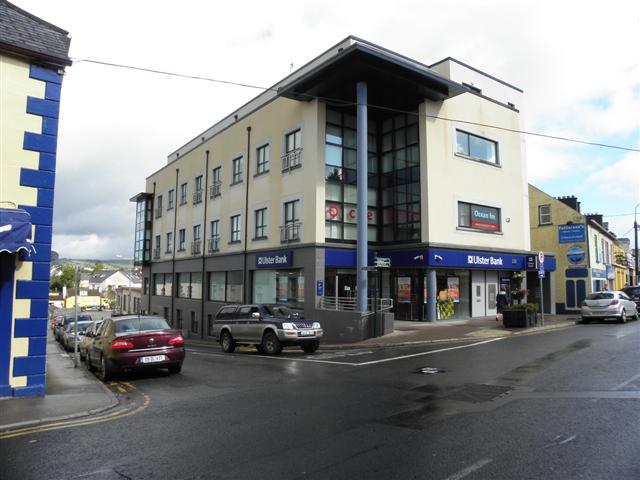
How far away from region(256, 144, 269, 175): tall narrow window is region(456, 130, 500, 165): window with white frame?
11.1m

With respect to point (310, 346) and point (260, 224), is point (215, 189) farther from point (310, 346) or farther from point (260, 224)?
point (310, 346)

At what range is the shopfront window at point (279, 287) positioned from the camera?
24.7 metres

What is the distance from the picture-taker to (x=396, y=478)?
453 centimetres

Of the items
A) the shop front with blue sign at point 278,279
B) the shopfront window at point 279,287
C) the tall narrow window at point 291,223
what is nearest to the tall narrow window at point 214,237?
the shop front with blue sign at point 278,279

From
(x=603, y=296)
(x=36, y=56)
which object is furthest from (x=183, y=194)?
(x=36, y=56)

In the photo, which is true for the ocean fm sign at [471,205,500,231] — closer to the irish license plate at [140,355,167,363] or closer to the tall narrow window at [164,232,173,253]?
the irish license plate at [140,355,167,363]

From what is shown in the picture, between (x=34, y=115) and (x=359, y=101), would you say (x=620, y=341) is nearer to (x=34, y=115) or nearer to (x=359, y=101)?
(x=359, y=101)

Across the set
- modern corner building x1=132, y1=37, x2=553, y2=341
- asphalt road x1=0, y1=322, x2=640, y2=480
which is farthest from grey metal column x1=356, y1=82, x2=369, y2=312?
asphalt road x1=0, y1=322, x2=640, y2=480

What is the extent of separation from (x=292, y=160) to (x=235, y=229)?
7.97 m

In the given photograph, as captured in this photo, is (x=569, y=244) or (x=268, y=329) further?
(x=569, y=244)

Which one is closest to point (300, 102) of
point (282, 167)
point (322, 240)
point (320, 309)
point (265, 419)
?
point (282, 167)

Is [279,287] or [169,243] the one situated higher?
[169,243]

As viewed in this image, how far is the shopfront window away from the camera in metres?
24.7

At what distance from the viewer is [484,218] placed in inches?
1079
